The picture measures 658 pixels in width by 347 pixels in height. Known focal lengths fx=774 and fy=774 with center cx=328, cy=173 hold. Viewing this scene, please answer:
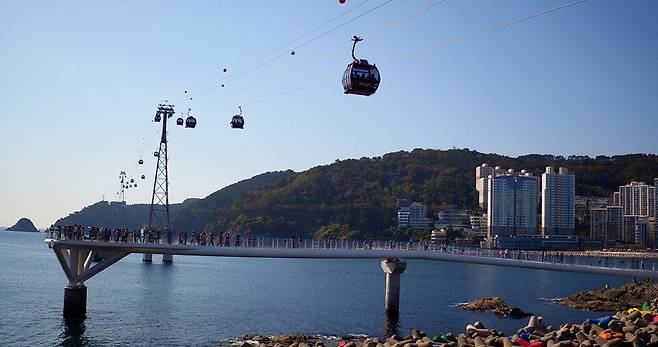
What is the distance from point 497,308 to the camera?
57531mm

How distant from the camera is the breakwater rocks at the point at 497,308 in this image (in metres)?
55.1

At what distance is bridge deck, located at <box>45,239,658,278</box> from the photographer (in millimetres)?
43844

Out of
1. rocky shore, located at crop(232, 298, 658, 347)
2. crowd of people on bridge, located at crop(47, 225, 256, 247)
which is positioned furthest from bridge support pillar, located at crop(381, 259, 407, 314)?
rocky shore, located at crop(232, 298, 658, 347)

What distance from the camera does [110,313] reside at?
48781 millimetres

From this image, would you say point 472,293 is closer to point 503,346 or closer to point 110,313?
point 110,313

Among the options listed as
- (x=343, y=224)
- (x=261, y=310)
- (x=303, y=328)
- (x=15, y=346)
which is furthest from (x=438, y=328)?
(x=343, y=224)

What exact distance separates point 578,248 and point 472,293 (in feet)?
406

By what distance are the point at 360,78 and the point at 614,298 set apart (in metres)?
49.9

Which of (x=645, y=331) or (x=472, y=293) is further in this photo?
(x=472, y=293)

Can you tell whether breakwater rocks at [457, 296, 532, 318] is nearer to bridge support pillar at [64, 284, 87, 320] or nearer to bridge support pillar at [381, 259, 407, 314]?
bridge support pillar at [381, 259, 407, 314]

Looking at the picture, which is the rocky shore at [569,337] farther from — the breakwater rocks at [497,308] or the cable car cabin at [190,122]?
the breakwater rocks at [497,308]

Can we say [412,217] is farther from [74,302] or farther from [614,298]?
[74,302]

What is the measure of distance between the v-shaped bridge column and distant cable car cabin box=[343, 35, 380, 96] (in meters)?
22.3

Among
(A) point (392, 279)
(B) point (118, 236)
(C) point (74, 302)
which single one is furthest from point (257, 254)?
(A) point (392, 279)
